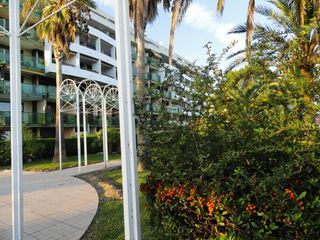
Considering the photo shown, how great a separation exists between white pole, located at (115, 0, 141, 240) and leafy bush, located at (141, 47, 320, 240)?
24.3 inches

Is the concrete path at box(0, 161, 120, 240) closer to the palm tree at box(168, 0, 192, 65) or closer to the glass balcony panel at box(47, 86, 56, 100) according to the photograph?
the palm tree at box(168, 0, 192, 65)

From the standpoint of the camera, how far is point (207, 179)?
3.36 metres

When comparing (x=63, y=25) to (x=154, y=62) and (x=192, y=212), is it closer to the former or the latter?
(x=154, y=62)

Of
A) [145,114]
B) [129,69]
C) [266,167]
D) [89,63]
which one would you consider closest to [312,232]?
[266,167]

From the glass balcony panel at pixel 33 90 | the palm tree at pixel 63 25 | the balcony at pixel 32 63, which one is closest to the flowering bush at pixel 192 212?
the palm tree at pixel 63 25

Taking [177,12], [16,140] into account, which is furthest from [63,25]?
[16,140]

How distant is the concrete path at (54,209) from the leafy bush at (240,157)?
7.85ft

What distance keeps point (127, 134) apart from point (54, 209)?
4804 millimetres

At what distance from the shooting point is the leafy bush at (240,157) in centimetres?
284

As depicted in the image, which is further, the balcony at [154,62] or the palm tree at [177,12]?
the palm tree at [177,12]

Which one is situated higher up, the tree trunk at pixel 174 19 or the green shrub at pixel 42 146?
the tree trunk at pixel 174 19

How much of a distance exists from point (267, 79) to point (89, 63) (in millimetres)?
36340

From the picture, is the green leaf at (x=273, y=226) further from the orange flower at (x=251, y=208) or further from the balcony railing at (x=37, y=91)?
the balcony railing at (x=37, y=91)

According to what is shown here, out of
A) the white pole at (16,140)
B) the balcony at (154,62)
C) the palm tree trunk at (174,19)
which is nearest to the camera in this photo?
the balcony at (154,62)
